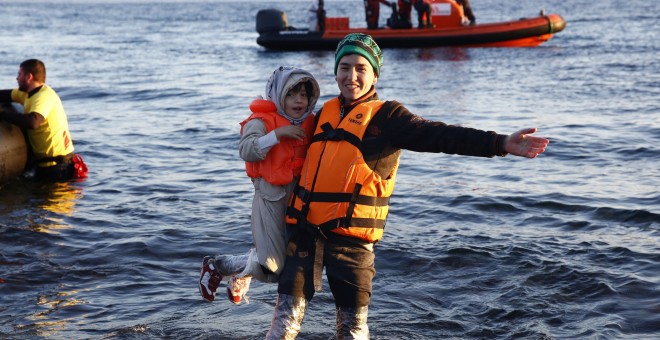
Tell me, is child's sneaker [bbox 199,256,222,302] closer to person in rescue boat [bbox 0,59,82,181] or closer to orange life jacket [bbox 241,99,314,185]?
orange life jacket [bbox 241,99,314,185]

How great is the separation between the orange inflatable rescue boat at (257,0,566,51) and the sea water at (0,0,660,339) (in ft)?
27.8

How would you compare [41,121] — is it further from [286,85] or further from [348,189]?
[348,189]

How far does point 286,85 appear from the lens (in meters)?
4.52

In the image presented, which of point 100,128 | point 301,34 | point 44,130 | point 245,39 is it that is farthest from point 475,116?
point 245,39

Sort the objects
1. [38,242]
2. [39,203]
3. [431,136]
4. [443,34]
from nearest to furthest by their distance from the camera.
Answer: [431,136] → [38,242] → [39,203] → [443,34]

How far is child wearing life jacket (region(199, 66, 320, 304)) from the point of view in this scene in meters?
4.54

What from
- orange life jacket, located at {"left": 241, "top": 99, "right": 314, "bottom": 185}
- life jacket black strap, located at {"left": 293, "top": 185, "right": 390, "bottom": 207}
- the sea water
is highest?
orange life jacket, located at {"left": 241, "top": 99, "right": 314, "bottom": 185}

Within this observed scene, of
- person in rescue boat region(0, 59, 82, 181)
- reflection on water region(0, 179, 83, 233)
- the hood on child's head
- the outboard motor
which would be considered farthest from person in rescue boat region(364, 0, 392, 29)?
the hood on child's head

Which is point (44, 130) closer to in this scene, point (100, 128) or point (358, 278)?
point (100, 128)

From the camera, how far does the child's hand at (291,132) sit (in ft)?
14.5

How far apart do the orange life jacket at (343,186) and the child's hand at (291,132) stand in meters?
0.09

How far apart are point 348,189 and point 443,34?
79.8ft

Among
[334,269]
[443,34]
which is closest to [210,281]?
[334,269]

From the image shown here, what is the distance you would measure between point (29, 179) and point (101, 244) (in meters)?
3.05
